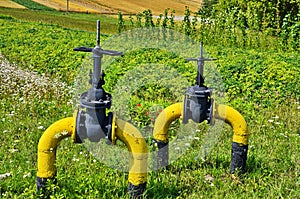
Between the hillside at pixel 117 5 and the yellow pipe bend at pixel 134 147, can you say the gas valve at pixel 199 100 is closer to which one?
the yellow pipe bend at pixel 134 147

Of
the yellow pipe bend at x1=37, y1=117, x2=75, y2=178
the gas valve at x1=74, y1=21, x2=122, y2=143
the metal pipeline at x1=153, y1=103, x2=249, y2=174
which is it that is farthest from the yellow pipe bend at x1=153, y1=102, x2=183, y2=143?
the yellow pipe bend at x1=37, y1=117, x2=75, y2=178

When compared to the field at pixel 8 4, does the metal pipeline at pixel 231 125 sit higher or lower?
lower

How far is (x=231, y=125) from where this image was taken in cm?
351

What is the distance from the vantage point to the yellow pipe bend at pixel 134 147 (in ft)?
9.39

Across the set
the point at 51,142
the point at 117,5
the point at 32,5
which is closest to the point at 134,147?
the point at 51,142

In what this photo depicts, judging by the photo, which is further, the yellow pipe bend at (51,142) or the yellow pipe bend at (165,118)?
the yellow pipe bend at (165,118)

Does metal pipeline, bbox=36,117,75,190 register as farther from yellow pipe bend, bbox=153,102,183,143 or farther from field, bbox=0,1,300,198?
yellow pipe bend, bbox=153,102,183,143

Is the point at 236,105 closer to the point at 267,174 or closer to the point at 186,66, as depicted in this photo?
the point at 186,66

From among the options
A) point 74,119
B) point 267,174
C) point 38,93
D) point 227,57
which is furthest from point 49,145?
point 227,57

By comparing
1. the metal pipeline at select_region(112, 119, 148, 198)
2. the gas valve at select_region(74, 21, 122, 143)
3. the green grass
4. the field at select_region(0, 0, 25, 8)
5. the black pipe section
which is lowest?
the black pipe section

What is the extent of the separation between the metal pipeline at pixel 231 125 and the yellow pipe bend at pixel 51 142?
88 centimetres

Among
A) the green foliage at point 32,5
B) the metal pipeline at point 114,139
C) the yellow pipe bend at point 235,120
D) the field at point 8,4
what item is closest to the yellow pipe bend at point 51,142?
the metal pipeline at point 114,139

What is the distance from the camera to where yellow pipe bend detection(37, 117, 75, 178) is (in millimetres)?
2891

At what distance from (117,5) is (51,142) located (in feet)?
142
